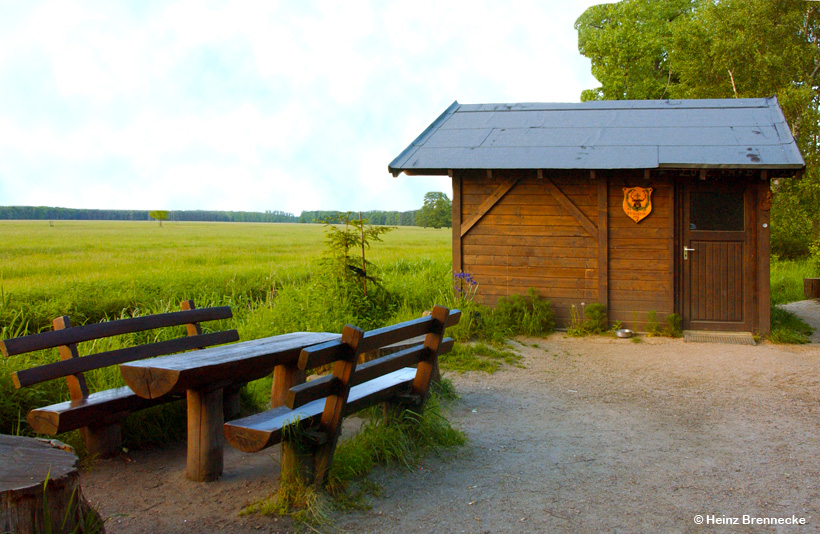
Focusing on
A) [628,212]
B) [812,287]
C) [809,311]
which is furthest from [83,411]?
[812,287]

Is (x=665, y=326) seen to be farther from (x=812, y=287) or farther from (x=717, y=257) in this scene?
(x=812, y=287)

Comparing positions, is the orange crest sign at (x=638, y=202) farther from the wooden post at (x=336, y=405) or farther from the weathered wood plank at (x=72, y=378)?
the weathered wood plank at (x=72, y=378)

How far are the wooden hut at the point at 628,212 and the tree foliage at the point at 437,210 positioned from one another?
953 inches

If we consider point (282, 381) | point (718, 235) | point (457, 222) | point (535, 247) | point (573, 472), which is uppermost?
point (457, 222)

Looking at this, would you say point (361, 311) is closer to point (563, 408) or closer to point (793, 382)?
point (563, 408)

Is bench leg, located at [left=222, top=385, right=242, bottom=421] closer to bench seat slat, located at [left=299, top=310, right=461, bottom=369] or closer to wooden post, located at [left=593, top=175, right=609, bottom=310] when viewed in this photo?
bench seat slat, located at [left=299, top=310, right=461, bottom=369]

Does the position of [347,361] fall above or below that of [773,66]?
below

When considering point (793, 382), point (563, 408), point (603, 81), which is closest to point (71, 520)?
point (563, 408)

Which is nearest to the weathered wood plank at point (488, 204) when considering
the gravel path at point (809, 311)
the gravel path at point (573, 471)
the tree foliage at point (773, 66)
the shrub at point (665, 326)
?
the shrub at point (665, 326)

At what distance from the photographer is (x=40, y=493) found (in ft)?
9.59

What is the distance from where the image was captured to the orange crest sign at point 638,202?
9812 mm

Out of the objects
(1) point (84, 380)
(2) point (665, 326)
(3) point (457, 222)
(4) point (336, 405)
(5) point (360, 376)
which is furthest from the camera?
(3) point (457, 222)

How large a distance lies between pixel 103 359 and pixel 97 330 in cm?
25

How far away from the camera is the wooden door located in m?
9.64
